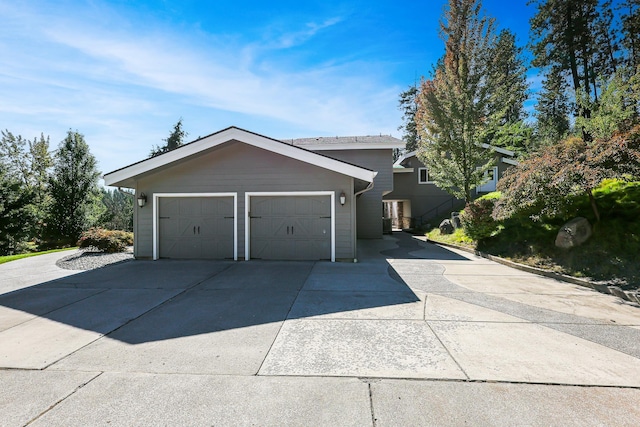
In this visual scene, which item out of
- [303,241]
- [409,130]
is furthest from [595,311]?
[409,130]

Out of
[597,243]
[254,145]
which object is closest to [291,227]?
[254,145]

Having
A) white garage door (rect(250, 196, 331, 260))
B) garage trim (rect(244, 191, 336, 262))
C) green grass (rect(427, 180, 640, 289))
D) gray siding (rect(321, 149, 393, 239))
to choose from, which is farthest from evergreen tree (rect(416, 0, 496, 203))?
white garage door (rect(250, 196, 331, 260))

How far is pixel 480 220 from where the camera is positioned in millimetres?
10477

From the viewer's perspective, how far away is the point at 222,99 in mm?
11625

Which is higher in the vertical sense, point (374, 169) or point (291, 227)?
point (374, 169)

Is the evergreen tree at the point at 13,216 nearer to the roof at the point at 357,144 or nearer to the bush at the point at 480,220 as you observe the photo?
the roof at the point at 357,144

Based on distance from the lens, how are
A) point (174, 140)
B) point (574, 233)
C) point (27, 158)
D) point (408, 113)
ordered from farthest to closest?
point (408, 113) < point (174, 140) < point (27, 158) < point (574, 233)

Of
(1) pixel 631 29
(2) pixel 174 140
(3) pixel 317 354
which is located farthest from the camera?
(2) pixel 174 140

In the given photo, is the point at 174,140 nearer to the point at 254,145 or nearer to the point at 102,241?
the point at 102,241

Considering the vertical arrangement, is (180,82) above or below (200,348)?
above

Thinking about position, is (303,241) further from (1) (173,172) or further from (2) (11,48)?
(2) (11,48)

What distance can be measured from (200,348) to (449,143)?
1218 cm

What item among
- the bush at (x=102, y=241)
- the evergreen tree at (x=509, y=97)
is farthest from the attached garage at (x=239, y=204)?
the evergreen tree at (x=509, y=97)

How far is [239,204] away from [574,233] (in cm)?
886
